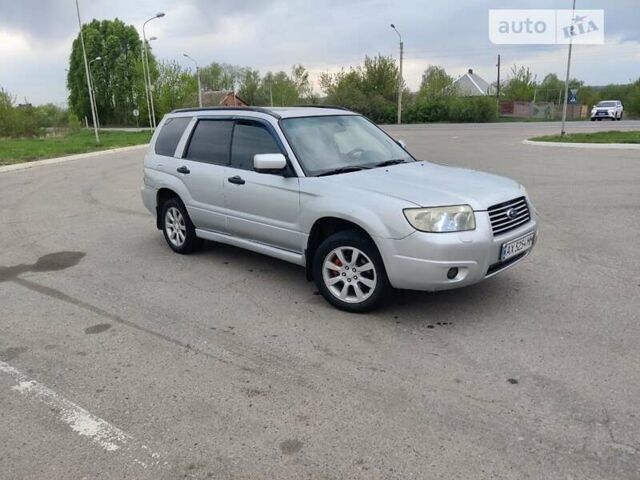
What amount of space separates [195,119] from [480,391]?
4.54 metres

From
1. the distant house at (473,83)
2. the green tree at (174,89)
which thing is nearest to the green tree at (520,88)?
the distant house at (473,83)

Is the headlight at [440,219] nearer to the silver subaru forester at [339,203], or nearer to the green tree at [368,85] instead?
the silver subaru forester at [339,203]

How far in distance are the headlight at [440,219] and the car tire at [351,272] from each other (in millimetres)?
442

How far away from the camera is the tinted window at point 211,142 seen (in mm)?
5793

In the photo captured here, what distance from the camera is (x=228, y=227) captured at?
18.8ft

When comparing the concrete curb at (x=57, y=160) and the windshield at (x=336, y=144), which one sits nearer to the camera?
the windshield at (x=336, y=144)

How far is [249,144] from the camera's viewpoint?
5512 millimetres

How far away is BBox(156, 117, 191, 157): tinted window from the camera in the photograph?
651 centimetres

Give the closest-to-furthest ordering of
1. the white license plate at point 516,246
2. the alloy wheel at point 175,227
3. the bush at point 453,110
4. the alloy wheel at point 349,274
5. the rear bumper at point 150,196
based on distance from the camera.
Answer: the white license plate at point 516,246, the alloy wheel at point 349,274, the alloy wheel at point 175,227, the rear bumper at point 150,196, the bush at point 453,110

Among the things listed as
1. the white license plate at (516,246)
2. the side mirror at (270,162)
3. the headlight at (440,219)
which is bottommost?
the white license plate at (516,246)

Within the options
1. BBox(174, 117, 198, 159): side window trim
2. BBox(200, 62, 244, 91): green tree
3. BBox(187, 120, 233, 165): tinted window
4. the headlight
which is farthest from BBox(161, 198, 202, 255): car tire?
BBox(200, 62, 244, 91): green tree

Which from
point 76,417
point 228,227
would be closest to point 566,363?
point 76,417

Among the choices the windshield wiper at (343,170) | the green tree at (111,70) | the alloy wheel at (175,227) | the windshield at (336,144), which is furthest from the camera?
the green tree at (111,70)

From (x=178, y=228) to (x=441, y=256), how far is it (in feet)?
11.9
